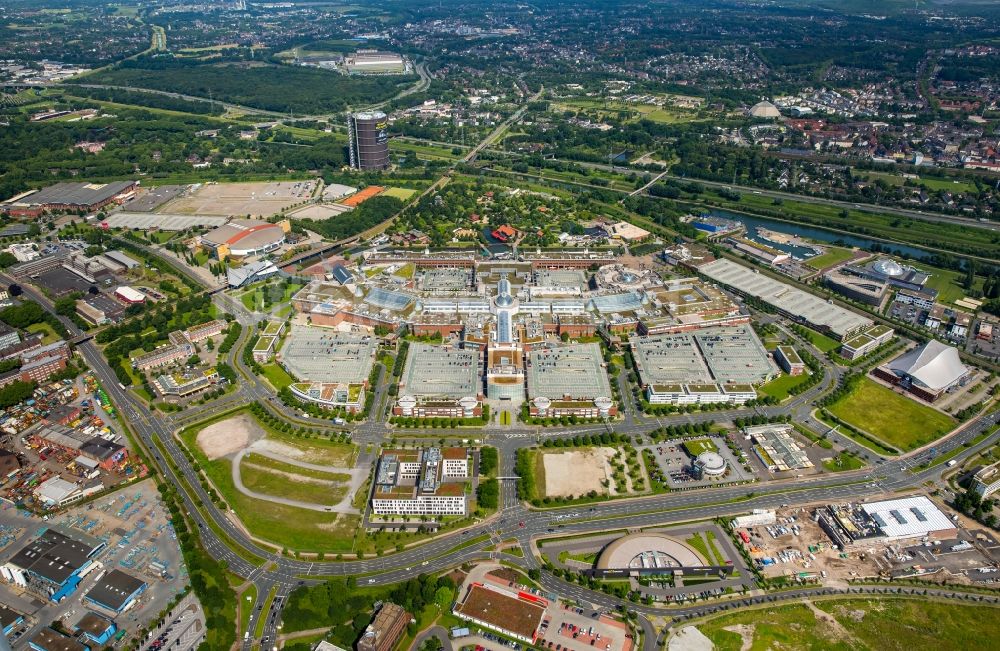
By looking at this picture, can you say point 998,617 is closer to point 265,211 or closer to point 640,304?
point 640,304

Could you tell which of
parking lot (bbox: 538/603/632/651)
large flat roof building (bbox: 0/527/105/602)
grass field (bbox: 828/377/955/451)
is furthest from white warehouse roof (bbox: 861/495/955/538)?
large flat roof building (bbox: 0/527/105/602)

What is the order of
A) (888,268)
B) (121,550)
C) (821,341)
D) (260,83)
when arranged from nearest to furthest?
1. (121,550)
2. (821,341)
3. (888,268)
4. (260,83)

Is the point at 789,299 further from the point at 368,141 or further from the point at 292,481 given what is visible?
the point at 368,141

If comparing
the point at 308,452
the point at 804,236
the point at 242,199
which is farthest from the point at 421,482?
the point at 242,199

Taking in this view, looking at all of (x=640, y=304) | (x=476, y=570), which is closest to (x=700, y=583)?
(x=476, y=570)

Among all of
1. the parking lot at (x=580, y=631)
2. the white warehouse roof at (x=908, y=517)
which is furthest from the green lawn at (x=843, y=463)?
the parking lot at (x=580, y=631)

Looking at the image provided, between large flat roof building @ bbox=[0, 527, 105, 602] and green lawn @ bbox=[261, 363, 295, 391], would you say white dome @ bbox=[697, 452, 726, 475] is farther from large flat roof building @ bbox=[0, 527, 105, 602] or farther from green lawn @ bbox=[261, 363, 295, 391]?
large flat roof building @ bbox=[0, 527, 105, 602]
